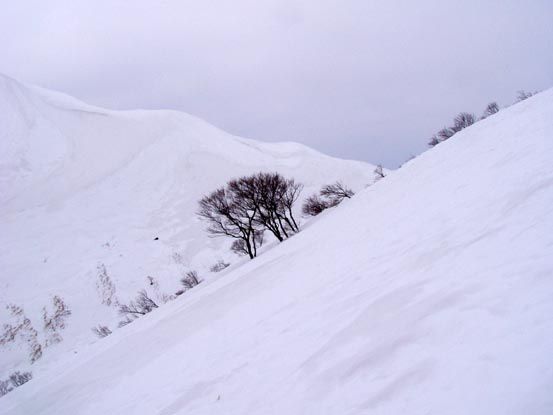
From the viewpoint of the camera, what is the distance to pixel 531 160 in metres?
6.91

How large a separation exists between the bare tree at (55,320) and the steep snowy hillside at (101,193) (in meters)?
0.48

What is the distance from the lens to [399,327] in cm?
365

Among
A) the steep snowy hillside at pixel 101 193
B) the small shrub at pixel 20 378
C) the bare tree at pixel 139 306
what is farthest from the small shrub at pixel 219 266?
the small shrub at pixel 20 378

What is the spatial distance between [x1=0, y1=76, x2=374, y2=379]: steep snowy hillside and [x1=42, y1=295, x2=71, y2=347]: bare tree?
480 mm

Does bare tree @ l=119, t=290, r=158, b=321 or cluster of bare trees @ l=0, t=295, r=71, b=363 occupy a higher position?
cluster of bare trees @ l=0, t=295, r=71, b=363

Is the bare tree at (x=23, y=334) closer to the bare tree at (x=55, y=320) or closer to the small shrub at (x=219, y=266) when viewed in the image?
the bare tree at (x=55, y=320)

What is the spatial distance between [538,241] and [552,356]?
73.9 inches

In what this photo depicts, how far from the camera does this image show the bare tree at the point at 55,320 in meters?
23.0

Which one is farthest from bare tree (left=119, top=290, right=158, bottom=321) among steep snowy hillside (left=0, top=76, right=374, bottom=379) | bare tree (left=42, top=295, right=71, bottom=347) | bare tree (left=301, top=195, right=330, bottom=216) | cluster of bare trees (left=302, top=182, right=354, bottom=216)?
bare tree (left=301, top=195, right=330, bottom=216)

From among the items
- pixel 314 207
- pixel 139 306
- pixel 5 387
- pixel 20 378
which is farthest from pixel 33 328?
pixel 314 207

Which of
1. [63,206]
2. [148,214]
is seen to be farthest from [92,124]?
[148,214]

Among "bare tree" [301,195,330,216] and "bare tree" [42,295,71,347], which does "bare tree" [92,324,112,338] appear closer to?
"bare tree" [42,295,71,347]

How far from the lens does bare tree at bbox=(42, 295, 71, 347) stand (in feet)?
75.3

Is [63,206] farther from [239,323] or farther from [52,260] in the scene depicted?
[239,323]
